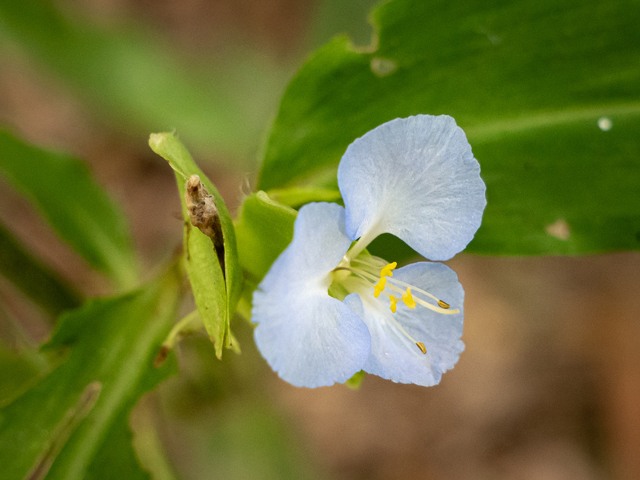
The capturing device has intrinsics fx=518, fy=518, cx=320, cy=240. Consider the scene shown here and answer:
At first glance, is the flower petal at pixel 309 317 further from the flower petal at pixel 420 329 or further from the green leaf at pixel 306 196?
the green leaf at pixel 306 196

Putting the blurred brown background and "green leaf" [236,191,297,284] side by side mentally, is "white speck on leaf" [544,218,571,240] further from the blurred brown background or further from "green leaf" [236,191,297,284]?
the blurred brown background

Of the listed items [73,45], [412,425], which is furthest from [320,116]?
[412,425]

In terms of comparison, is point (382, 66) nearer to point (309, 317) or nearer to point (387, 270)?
point (387, 270)

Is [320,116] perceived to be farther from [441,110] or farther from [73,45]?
[73,45]

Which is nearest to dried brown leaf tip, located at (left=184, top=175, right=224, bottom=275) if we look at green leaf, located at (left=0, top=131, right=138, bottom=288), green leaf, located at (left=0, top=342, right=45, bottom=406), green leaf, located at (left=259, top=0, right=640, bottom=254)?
green leaf, located at (left=259, top=0, right=640, bottom=254)

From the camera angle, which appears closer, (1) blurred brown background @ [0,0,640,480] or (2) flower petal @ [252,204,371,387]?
(2) flower petal @ [252,204,371,387]
